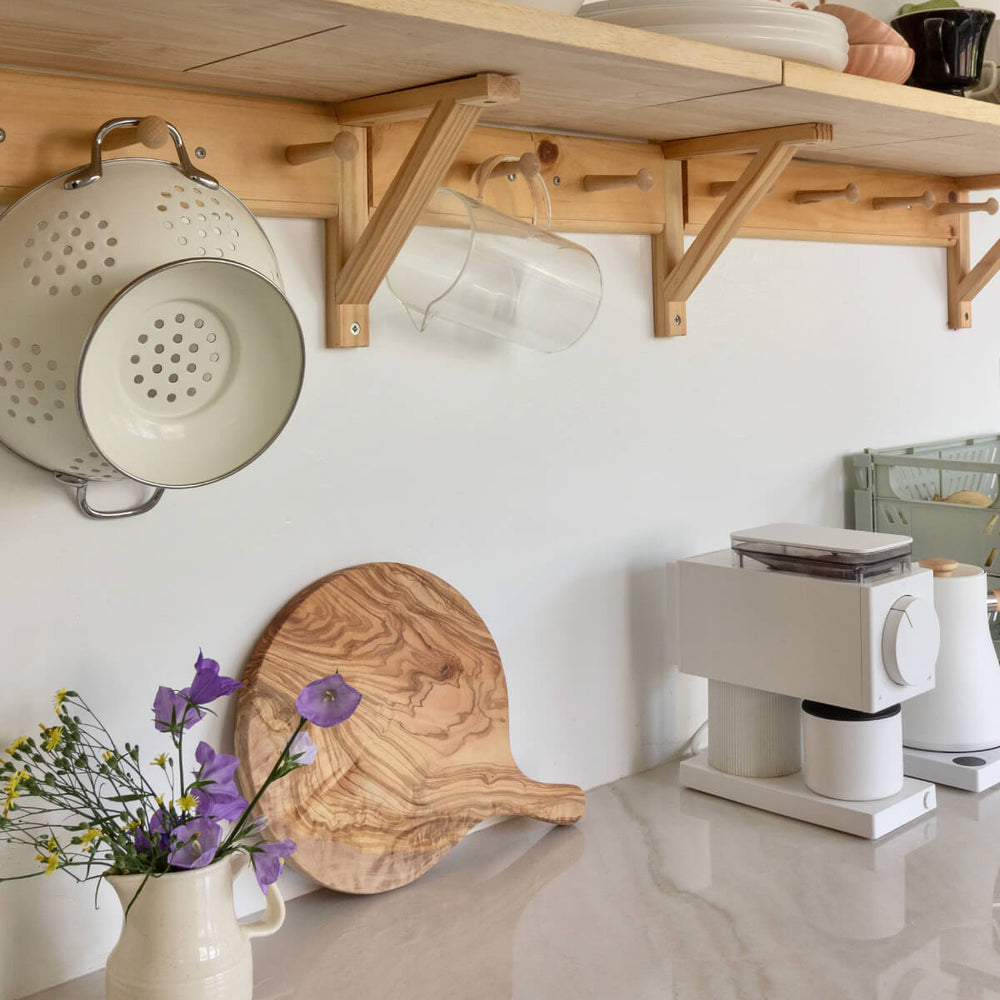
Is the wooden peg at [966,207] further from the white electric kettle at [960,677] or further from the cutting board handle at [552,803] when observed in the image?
the cutting board handle at [552,803]

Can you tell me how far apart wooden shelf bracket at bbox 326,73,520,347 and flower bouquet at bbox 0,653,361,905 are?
0.37 metres

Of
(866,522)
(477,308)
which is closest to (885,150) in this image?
(866,522)

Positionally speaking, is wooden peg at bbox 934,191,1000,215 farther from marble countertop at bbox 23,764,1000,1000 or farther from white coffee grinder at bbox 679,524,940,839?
marble countertop at bbox 23,764,1000,1000

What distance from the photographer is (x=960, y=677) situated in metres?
1.48

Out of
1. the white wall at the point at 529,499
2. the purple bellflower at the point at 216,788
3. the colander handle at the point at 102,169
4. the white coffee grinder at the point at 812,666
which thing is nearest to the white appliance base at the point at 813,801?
the white coffee grinder at the point at 812,666

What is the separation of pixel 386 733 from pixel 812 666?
Result: 47cm

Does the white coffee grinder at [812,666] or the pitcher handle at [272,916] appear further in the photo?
the white coffee grinder at [812,666]

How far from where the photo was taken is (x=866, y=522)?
1779 mm

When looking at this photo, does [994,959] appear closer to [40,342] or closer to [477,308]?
[477,308]

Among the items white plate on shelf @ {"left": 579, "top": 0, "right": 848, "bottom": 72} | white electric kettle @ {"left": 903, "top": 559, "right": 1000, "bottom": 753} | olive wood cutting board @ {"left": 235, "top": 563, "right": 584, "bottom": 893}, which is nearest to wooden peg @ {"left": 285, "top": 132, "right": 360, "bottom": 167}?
white plate on shelf @ {"left": 579, "top": 0, "right": 848, "bottom": 72}

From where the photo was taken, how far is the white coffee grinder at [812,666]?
130cm

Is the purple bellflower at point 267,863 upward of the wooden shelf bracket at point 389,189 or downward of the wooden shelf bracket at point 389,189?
downward

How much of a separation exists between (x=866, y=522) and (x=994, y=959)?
32.3 inches

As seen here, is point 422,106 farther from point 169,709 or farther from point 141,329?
point 169,709
